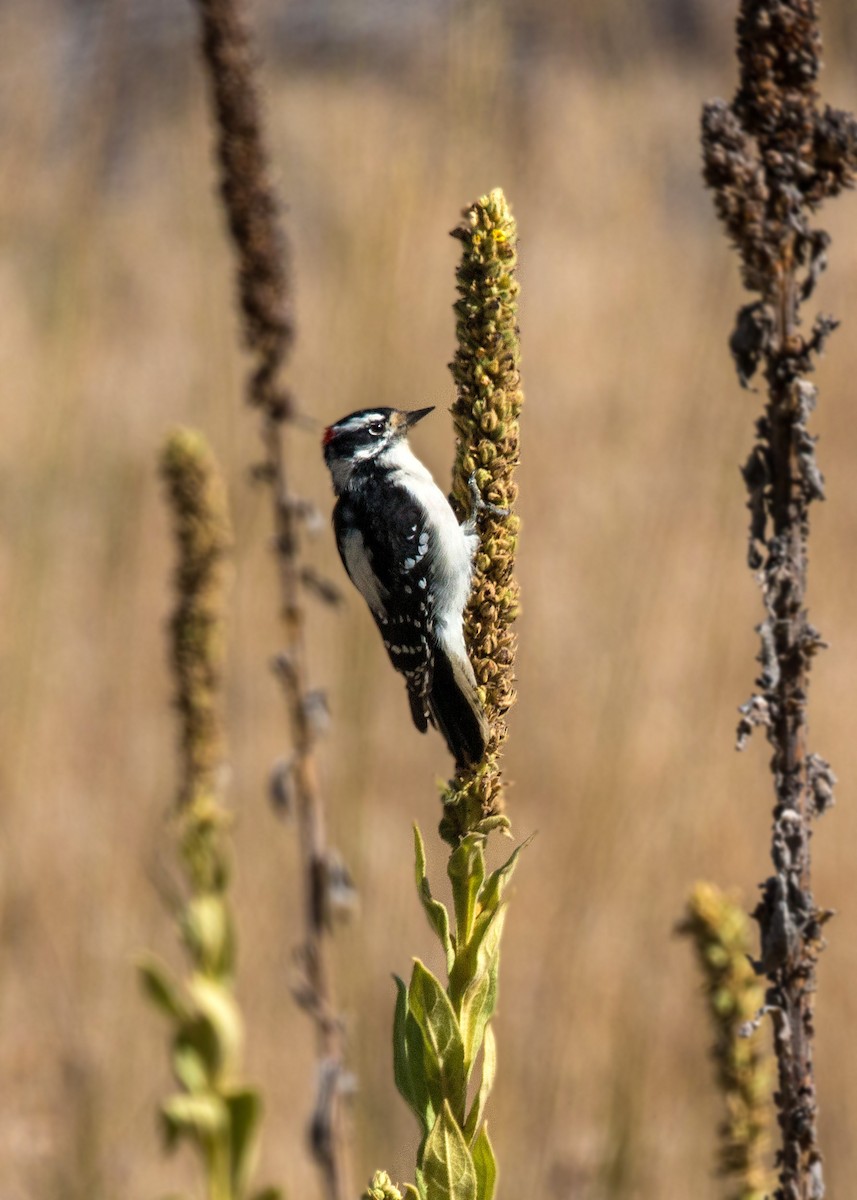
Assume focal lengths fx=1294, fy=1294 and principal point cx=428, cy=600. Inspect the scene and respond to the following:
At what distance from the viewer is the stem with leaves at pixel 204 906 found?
8.88 ft

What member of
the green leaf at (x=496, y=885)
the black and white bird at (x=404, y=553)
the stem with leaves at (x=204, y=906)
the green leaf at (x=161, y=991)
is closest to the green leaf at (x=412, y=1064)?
the green leaf at (x=496, y=885)

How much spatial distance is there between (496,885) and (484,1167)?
236mm

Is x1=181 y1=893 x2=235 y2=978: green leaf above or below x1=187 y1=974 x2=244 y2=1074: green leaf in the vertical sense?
above

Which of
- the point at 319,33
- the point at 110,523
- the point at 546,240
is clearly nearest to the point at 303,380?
the point at 110,523

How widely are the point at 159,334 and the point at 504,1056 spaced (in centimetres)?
667

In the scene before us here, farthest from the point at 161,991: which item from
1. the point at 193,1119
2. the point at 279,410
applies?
the point at 279,410

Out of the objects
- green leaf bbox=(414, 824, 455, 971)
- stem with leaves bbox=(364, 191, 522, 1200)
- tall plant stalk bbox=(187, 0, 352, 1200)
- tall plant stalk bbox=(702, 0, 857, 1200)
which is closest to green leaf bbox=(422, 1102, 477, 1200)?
stem with leaves bbox=(364, 191, 522, 1200)

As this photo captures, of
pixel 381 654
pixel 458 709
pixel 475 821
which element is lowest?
pixel 475 821

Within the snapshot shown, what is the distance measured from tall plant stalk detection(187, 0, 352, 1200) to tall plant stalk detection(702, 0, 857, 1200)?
1.30 m

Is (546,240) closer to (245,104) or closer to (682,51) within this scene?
(682,51)

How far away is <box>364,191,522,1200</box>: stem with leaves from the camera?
1111 mm

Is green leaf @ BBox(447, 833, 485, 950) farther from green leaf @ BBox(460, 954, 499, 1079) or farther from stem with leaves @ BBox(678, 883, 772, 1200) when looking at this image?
stem with leaves @ BBox(678, 883, 772, 1200)

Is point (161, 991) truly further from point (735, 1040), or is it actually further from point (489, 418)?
point (489, 418)

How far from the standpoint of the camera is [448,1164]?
1103mm
